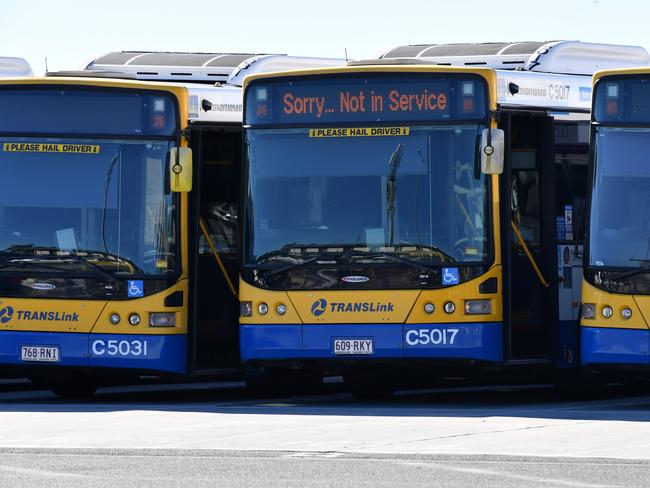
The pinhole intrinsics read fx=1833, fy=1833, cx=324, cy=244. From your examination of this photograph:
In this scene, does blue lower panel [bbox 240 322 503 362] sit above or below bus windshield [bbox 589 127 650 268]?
below

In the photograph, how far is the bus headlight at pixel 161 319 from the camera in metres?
17.0

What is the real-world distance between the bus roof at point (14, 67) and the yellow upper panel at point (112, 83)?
2181 mm

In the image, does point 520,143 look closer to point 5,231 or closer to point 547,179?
point 547,179

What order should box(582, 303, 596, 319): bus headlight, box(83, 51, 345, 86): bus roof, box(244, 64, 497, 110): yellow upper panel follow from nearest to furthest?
1. box(582, 303, 596, 319): bus headlight
2. box(244, 64, 497, 110): yellow upper panel
3. box(83, 51, 345, 86): bus roof

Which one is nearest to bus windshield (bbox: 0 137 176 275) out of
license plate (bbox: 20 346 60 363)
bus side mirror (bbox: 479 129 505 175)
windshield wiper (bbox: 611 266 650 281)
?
license plate (bbox: 20 346 60 363)

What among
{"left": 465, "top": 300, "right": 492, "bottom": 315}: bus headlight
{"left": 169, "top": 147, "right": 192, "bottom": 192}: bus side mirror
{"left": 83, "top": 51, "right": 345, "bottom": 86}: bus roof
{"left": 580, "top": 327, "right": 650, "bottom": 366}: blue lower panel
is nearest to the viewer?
{"left": 580, "top": 327, "right": 650, "bottom": 366}: blue lower panel

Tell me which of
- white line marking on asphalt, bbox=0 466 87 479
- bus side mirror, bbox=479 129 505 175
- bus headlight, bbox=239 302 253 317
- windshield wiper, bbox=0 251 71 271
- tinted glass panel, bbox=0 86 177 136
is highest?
tinted glass panel, bbox=0 86 177 136

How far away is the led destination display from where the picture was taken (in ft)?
54.1

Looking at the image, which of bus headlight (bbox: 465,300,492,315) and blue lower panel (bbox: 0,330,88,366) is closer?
bus headlight (bbox: 465,300,492,315)

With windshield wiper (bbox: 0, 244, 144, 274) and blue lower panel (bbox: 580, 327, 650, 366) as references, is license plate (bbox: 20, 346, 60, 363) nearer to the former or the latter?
windshield wiper (bbox: 0, 244, 144, 274)

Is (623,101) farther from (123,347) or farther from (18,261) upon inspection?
(18,261)

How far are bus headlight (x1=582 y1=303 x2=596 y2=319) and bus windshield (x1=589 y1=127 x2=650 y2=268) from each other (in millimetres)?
374

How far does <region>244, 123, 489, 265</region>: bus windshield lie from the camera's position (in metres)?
16.4

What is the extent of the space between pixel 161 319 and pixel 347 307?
1.79m
